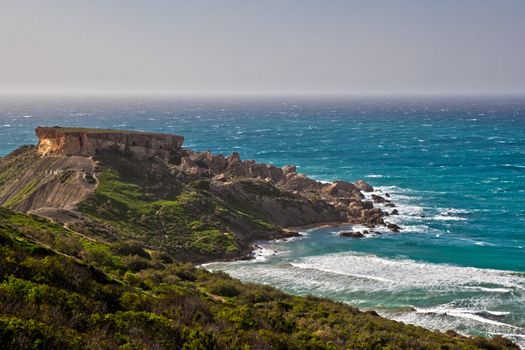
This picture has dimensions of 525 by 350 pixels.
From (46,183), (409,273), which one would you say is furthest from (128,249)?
(46,183)

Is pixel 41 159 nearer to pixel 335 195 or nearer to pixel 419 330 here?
pixel 335 195

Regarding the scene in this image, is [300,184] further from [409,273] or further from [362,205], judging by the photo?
[409,273]

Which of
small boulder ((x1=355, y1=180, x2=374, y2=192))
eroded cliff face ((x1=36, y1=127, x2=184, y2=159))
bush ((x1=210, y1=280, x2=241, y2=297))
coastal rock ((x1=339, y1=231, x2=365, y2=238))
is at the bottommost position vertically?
coastal rock ((x1=339, y1=231, x2=365, y2=238))

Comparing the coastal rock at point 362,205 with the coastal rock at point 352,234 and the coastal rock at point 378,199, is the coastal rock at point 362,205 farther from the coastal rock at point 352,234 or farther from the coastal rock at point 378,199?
the coastal rock at point 352,234

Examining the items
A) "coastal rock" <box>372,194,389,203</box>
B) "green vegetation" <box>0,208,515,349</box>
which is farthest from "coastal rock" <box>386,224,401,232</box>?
"green vegetation" <box>0,208,515,349</box>

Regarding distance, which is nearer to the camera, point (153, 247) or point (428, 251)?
point (153, 247)

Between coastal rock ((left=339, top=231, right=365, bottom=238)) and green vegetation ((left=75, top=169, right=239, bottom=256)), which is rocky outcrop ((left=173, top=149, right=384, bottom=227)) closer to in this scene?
coastal rock ((left=339, top=231, right=365, bottom=238))
